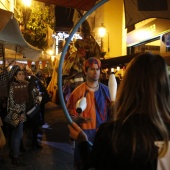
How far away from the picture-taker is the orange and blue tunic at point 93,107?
Answer: 358 centimetres

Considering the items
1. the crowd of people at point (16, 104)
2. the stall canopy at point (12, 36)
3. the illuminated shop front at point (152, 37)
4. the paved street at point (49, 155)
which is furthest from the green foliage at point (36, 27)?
the crowd of people at point (16, 104)

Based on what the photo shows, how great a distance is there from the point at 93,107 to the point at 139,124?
202 cm

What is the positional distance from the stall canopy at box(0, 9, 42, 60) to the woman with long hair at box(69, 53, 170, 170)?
4.14 metres

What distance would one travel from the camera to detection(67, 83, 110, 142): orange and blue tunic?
3579 mm

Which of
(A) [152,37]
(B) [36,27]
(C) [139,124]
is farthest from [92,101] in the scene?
(B) [36,27]

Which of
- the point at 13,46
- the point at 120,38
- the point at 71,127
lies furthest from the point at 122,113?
the point at 120,38

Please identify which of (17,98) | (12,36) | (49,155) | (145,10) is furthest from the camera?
(49,155)

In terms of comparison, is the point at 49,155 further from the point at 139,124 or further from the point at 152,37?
the point at 152,37

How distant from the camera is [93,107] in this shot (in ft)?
12.0

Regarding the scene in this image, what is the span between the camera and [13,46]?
8156 millimetres

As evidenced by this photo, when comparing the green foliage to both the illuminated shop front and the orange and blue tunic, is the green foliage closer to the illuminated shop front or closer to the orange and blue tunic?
the illuminated shop front

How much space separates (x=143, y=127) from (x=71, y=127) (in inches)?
32.3

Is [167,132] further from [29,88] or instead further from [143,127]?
[29,88]

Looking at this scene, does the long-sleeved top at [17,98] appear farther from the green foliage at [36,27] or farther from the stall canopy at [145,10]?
the green foliage at [36,27]
